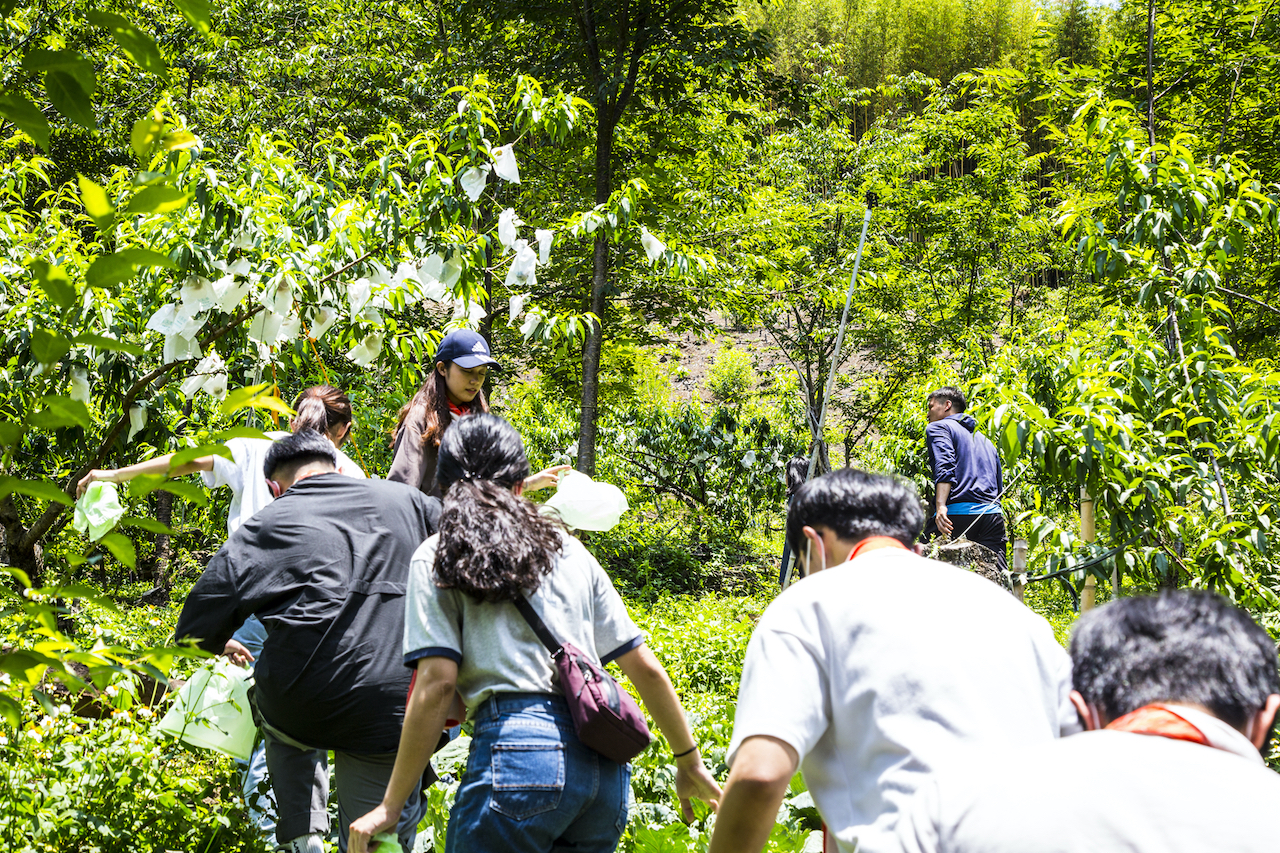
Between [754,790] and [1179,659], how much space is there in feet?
2.06

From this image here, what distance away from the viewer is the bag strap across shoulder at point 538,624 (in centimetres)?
190

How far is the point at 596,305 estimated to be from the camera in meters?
8.79

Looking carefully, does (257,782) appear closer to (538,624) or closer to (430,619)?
(430,619)

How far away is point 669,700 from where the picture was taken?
6.80 feet

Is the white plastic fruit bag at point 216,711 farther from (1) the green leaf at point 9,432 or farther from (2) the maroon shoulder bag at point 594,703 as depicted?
(1) the green leaf at point 9,432

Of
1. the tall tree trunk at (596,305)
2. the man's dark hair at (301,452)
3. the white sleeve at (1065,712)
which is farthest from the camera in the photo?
the tall tree trunk at (596,305)

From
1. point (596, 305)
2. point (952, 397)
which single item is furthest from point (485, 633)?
point (596, 305)

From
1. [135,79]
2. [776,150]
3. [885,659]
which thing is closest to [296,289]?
[885,659]

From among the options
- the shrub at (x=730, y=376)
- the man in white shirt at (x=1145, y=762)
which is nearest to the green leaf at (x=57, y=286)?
the man in white shirt at (x=1145, y=762)

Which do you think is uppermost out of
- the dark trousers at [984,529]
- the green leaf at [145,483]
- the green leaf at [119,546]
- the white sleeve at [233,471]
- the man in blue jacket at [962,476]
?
the green leaf at [145,483]

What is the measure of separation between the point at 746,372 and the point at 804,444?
10.3m

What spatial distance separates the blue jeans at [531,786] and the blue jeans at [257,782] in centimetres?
116

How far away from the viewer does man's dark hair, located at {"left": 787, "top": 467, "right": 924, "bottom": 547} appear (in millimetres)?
1685

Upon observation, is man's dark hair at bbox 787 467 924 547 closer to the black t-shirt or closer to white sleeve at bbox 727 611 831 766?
white sleeve at bbox 727 611 831 766
